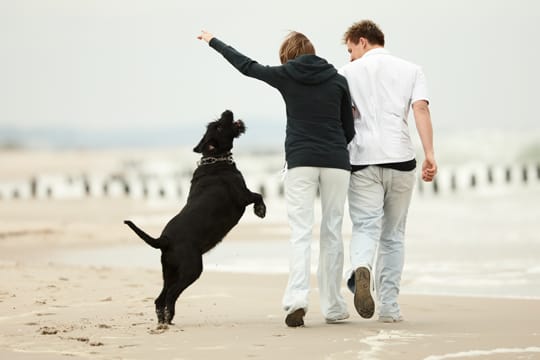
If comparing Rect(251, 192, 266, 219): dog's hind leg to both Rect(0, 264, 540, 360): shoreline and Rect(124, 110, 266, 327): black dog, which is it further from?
Rect(0, 264, 540, 360): shoreline

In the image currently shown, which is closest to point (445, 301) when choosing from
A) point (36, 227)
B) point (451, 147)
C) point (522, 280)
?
point (522, 280)

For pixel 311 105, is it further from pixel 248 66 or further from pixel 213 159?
pixel 213 159

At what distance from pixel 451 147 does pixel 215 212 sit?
55.6 meters

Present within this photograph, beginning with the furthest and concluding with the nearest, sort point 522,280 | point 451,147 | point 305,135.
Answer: point 451,147 < point 522,280 < point 305,135

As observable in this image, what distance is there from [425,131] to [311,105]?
28.1 inches

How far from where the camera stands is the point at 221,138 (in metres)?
7.38

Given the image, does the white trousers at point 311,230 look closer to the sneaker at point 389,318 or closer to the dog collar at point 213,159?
the sneaker at point 389,318

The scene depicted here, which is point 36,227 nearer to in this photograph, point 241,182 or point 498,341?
point 241,182

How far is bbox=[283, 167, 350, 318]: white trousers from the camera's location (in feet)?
22.8

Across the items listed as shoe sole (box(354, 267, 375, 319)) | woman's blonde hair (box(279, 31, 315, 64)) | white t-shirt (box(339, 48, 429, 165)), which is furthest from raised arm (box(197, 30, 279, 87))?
shoe sole (box(354, 267, 375, 319))

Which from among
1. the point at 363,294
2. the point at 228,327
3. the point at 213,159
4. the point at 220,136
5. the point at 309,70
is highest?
the point at 309,70

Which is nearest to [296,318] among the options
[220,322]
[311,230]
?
[311,230]

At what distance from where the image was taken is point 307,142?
22.8 feet

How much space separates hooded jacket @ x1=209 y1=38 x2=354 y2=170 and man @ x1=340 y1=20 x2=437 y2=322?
17 centimetres
